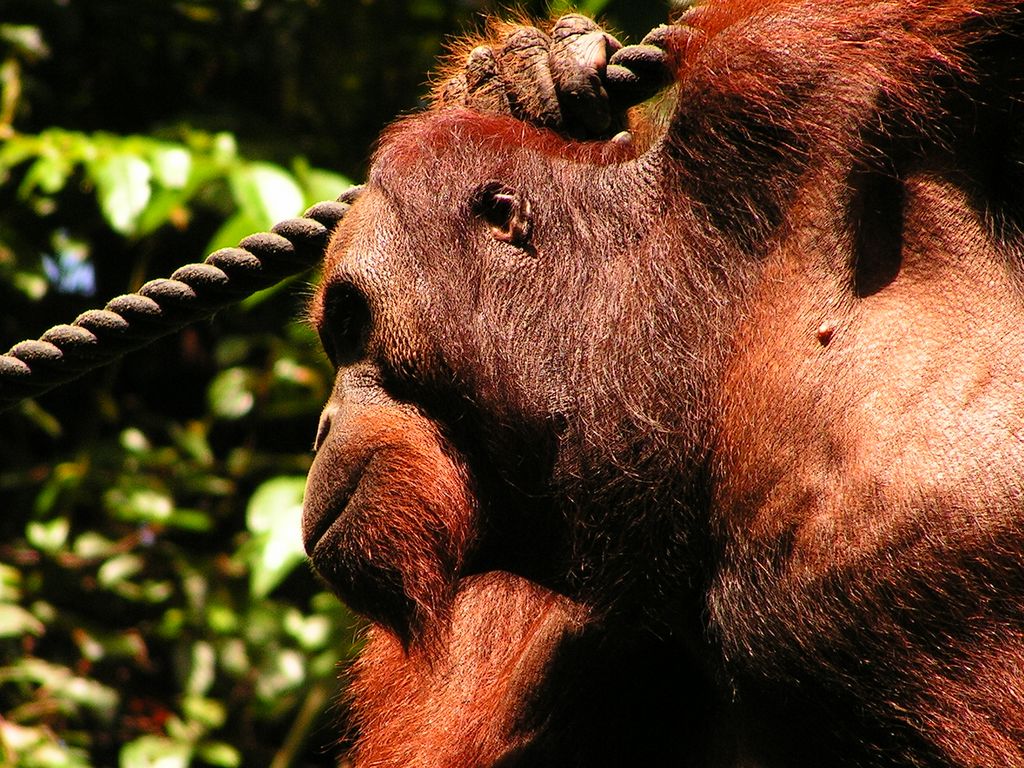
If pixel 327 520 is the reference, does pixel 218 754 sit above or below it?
below

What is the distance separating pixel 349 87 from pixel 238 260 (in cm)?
365

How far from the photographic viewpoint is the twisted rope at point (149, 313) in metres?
2.84

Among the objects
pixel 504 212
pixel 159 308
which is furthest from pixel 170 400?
pixel 504 212

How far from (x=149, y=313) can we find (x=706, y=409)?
1.20 metres

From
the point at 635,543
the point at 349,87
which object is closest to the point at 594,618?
the point at 635,543

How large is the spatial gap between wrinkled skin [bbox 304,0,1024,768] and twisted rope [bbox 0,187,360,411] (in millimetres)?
163

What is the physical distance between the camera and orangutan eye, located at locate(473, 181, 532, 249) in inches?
105

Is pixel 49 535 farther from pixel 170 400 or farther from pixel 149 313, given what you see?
pixel 149 313

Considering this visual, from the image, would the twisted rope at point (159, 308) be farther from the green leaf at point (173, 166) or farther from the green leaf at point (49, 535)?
the green leaf at point (49, 535)

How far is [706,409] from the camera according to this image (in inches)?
93.3

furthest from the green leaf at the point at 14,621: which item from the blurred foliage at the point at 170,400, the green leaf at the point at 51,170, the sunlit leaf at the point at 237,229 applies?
the sunlit leaf at the point at 237,229

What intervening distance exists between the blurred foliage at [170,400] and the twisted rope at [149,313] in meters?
1.33

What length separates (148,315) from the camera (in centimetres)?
286

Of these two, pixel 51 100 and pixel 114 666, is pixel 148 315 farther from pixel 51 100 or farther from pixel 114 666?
pixel 51 100
